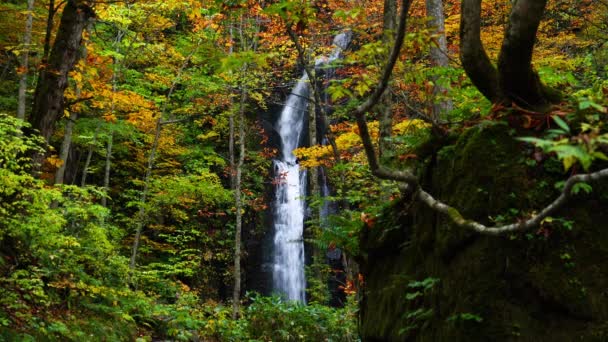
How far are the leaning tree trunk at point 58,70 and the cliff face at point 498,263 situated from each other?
215 inches

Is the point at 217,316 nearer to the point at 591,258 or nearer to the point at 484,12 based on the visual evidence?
the point at 591,258

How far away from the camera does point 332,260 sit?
707 inches

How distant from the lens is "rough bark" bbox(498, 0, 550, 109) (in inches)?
129

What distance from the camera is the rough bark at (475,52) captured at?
392cm

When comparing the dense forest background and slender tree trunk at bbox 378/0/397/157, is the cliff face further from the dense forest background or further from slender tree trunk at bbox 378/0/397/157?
slender tree trunk at bbox 378/0/397/157

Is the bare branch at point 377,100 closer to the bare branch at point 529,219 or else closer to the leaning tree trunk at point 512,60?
the bare branch at point 529,219

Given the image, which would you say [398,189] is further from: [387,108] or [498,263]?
[498,263]

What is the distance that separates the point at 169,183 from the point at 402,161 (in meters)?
8.22

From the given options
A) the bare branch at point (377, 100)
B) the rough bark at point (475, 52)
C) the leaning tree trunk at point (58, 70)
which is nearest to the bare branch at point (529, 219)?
the bare branch at point (377, 100)

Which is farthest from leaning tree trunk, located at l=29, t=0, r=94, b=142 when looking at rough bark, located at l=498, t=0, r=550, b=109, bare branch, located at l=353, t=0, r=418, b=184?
rough bark, located at l=498, t=0, r=550, b=109

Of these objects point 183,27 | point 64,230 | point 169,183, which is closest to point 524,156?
point 64,230

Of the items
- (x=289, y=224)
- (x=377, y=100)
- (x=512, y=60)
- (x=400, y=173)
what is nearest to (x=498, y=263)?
(x=400, y=173)

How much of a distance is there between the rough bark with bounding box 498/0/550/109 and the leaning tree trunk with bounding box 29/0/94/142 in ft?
19.1

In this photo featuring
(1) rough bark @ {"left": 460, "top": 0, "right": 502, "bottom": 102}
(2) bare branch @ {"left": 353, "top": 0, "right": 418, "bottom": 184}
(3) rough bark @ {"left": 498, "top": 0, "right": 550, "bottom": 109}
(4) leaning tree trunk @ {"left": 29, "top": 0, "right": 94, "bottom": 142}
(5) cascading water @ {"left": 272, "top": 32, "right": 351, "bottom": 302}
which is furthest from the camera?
(5) cascading water @ {"left": 272, "top": 32, "right": 351, "bottom": 302}
